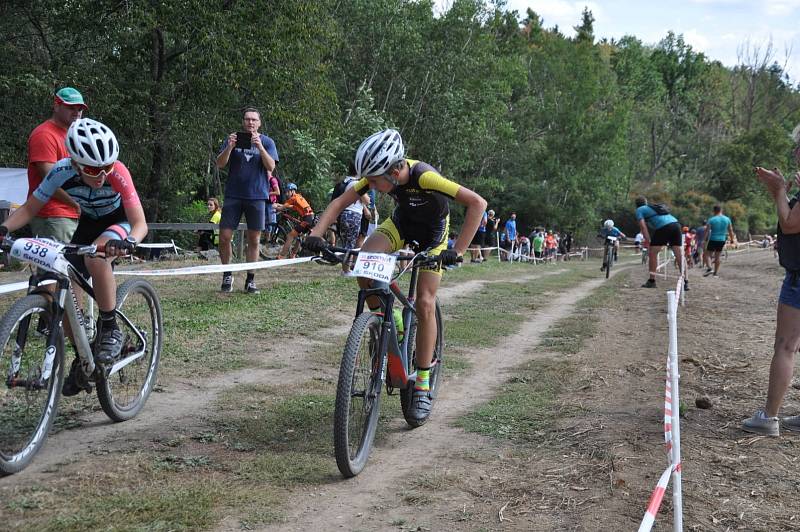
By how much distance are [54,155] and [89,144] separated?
7.46 feet

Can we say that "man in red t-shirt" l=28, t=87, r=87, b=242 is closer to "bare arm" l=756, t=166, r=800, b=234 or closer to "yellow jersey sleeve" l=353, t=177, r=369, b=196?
"yellow jersey sleeve" l=353, t=177, r=369, b=196

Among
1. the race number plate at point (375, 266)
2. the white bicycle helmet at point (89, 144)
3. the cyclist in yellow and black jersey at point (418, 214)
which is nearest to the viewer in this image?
the white bicycle helmet at point (89, 144)

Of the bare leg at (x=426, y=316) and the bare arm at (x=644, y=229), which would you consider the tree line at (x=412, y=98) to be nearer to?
the bare arm at (x=644, y=229)

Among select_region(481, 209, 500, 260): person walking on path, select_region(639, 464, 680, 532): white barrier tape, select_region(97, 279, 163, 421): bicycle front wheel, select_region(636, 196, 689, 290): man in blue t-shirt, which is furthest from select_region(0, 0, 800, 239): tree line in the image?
select_region(639, 464, 680, 532): white barrier tape

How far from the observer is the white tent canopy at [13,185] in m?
18.8

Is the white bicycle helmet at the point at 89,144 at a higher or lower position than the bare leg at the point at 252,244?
higher

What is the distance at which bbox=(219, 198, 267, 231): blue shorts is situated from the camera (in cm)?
1020

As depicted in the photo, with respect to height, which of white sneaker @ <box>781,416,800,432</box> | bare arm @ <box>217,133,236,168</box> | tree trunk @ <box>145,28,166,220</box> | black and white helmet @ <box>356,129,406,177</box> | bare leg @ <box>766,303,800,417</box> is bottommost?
white sneaker @ <box>781,416,800,432</box>

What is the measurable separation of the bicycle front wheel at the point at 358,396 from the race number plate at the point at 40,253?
170 centimetres

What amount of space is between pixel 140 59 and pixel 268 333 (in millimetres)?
17864

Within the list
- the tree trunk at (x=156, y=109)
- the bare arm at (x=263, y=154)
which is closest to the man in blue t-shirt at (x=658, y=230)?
the bare arm at (x=263, y=154)

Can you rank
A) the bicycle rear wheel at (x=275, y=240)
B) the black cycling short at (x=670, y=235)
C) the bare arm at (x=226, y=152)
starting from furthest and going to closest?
the bicycle rear wheel at (x=275, y=240) < the black cycling short at (x=670, y=235) < the bare arm at (x=226, y=152)

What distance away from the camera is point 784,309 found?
5664 millimetres

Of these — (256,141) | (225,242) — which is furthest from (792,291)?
(225,242)
